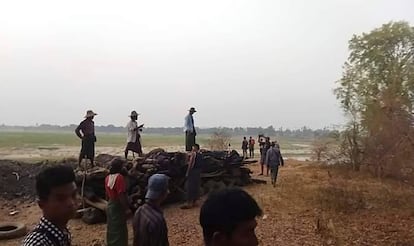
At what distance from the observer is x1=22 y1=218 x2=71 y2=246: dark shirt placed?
8.41 feet

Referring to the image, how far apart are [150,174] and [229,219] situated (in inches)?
410

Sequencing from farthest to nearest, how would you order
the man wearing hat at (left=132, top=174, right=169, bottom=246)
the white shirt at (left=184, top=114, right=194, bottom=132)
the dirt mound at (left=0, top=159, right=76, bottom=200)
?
the dirt mound at (left=0, top=159, right=76, bottom=200)
the white shirt at (left=184, top=114, right=194, bottom=132)
the man wearing hat at (left=132, top=174, right=169, bottom=246)

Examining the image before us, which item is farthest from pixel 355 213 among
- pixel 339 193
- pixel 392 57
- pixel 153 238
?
pixel 392 57

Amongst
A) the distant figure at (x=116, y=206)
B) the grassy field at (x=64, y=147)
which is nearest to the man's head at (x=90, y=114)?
the distant figure at (x=116, y=206)

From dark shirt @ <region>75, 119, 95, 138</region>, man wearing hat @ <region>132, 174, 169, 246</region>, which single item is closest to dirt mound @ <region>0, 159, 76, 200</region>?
dark shirt @ <region>75, 119, 95, 138</region>

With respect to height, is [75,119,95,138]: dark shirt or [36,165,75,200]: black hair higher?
[75,119,95,138]: dark shirt

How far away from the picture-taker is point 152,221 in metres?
4.15

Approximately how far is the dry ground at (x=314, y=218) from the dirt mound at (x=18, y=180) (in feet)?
2.68

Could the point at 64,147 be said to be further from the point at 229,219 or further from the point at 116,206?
the point at 229,219

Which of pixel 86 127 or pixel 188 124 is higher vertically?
pixel 188 124

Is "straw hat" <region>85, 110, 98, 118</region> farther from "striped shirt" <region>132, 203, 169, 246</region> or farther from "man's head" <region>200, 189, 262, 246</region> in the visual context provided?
"man's head" <region>200, 189, 262, 246</region>

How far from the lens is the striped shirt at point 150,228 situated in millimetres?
4117

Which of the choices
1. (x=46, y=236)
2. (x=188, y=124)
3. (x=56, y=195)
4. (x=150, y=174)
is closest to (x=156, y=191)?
(x=56, y=195)

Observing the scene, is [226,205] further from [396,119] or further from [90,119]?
[396,119]
